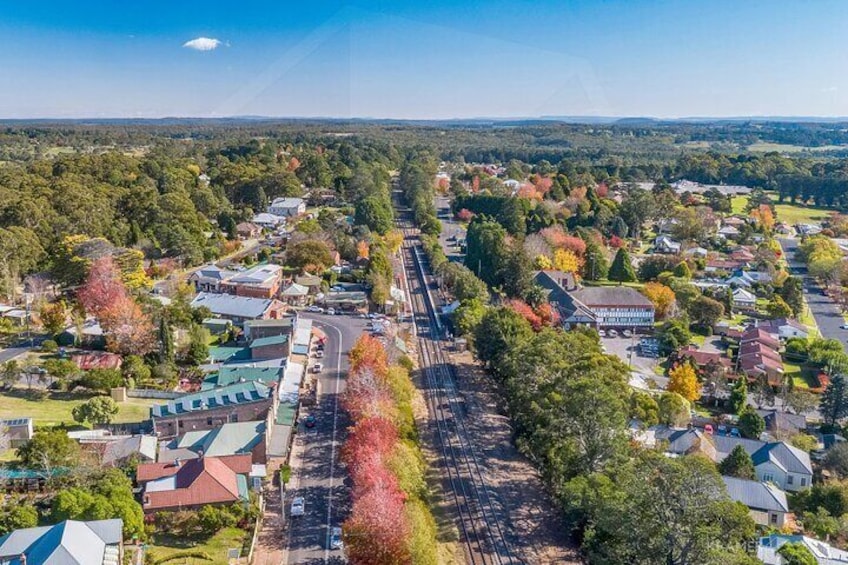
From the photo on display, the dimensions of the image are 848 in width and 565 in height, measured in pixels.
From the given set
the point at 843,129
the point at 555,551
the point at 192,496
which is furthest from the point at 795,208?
the point at 843,129

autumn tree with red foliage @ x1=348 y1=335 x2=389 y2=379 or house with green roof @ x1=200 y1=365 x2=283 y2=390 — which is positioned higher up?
autumn tree with red foliage @ x1=348 y1=335 x2=389 y2=379

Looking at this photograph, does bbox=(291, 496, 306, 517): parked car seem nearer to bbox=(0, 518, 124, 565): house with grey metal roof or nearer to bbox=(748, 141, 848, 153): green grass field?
bbox=(0, 518, 124, 565): house with grey metal roof

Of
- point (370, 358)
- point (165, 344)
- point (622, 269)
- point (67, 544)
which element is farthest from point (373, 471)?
point (622, 269)

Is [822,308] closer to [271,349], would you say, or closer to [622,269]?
[622,269]

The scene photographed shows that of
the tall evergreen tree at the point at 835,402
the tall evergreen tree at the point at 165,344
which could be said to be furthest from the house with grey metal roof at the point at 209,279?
the tall evergreen tree at the point at 835,402

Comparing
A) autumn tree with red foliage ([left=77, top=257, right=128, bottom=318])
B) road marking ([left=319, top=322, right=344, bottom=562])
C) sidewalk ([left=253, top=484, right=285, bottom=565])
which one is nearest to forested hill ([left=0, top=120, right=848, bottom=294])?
autumn tree with red foliage ([left=77, top=257, right=128, bottom=318])

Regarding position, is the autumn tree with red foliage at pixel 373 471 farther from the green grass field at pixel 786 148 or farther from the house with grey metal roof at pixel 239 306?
the green grass field at pixel 786 148
